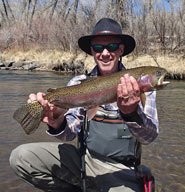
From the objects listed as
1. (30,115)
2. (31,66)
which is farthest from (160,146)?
(31,66)

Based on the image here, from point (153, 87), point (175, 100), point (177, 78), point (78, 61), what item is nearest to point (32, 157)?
point (153, 87)

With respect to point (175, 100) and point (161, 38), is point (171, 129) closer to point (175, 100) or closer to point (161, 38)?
point (175, 100)

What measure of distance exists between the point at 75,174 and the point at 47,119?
26.0 inches

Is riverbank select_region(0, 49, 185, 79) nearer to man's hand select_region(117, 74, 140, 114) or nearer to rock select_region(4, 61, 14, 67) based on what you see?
rock select_region(4, 61, 14, 67)

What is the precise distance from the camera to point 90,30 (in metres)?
22.3

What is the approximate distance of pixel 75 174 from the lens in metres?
2.85

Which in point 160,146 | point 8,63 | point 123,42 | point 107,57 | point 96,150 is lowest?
point 160,146

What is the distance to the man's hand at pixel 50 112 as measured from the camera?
2.46 metres

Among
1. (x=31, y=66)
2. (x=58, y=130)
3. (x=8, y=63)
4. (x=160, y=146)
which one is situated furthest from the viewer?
(x=8, y=63)

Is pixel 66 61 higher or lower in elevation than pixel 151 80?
lower

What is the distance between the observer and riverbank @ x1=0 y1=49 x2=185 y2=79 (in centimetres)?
1501

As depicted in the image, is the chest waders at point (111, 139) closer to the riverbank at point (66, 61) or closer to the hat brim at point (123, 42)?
the hat brim at point (123, 42)

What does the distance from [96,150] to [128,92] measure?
2.70 feet

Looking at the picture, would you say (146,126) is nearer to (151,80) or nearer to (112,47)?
(151,80)
